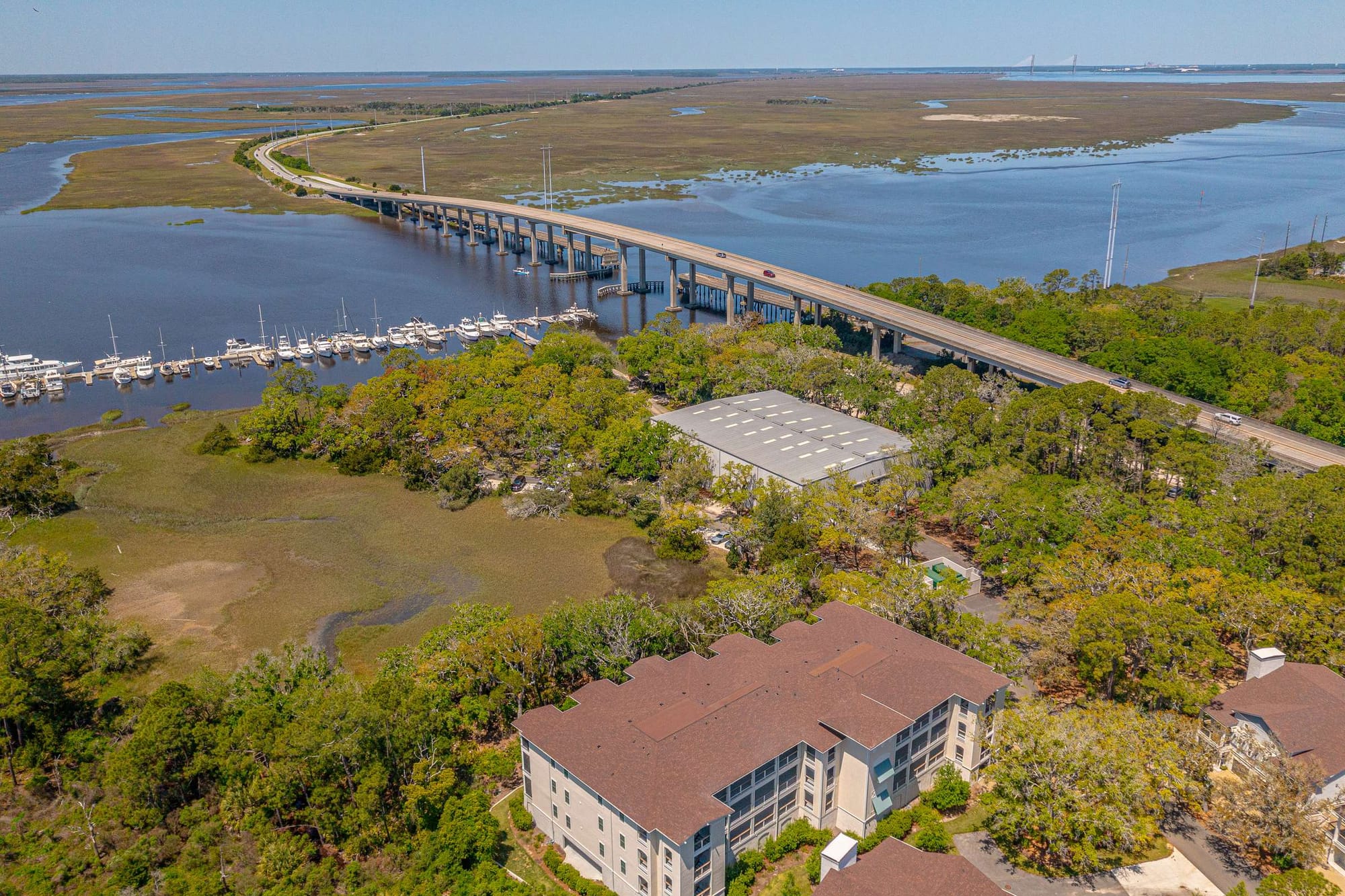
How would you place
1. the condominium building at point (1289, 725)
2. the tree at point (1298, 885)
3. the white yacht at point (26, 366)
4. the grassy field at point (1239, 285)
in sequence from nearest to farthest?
the tree at point (1298, 885)
the condominium building at point (1289, 725)
the white yacht at point (26, 366)
the grassy field at point (1239, 285)

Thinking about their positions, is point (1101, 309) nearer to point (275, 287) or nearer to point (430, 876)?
point (430, 876)

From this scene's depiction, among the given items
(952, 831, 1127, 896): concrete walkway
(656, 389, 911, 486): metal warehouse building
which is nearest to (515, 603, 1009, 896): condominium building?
(952, 831, 1127, 896): concrete walkway

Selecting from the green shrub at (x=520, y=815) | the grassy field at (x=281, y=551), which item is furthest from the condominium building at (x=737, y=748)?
the grassy field at (x=281, y=551)

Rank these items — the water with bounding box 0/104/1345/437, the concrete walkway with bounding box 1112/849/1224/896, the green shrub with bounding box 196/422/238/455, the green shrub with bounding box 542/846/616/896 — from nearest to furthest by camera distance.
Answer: the concrete walkway with bounding box 1112/849/1224/896, the green shrub with bounding box 542/846/616/896, the green shrub with bounding box 196/422/238/455, the water with bounding box 0/104/1345/437

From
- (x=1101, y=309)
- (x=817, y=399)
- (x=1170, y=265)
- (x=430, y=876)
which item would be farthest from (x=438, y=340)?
(x=1170, y=265)

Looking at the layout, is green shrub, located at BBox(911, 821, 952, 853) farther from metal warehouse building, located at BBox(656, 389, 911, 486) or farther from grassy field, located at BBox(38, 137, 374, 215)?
grassy field, located at BBox(38, 137, 374, 215)

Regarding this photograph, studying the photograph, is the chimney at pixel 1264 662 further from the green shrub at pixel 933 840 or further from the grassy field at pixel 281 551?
the grassy field at pixel 281 551
